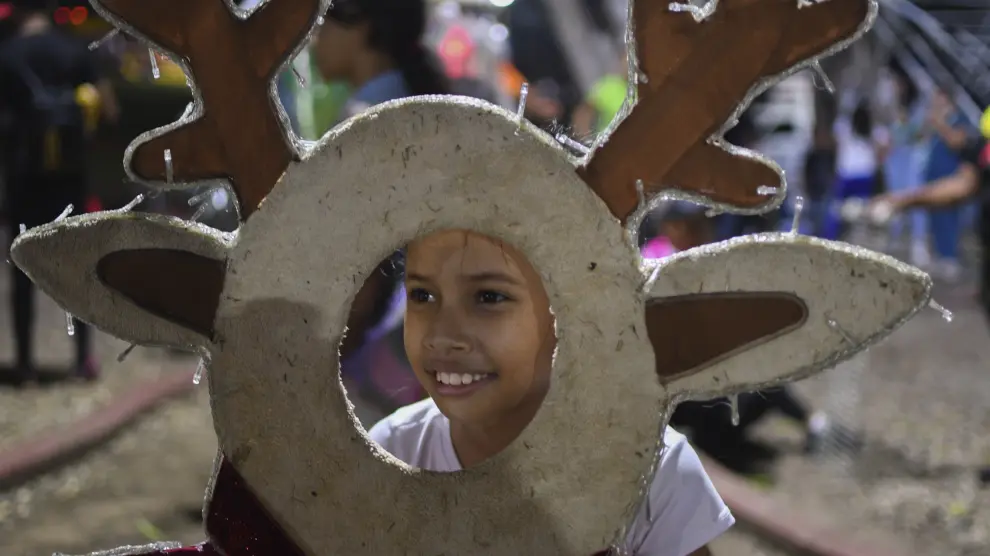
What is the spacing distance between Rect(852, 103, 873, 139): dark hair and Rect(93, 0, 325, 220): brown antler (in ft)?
29.4

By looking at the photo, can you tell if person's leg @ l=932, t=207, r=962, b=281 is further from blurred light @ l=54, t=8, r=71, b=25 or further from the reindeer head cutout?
the reindeer head cutout

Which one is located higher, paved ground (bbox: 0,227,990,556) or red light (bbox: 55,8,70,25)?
red light (bbox: 55,8,70,25)

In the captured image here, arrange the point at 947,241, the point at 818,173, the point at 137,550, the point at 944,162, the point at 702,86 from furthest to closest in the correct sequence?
1. the point at 947,241
2. the point at 818,173
3. the point at 944,162
4. the point at 137,550
5. the point at 702,86

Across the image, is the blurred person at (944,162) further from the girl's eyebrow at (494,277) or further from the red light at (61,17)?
the girl's eyebrow at (494,277)

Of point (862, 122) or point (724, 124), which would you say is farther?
point (862, 122)

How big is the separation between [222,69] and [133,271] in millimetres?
245

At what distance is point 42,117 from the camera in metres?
4.50

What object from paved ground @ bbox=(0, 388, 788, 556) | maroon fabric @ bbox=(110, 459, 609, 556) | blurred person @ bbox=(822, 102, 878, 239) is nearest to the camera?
maroon fabric @ bbox=(110, 459, 609, 556)

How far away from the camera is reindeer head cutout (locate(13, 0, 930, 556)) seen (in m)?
1.09

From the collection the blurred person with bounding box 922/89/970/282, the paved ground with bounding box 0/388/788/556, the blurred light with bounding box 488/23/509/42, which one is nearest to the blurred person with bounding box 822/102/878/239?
the blurred person with bounding box 922/89/970/282

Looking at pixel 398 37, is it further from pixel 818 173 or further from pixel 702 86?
pixel 818 173

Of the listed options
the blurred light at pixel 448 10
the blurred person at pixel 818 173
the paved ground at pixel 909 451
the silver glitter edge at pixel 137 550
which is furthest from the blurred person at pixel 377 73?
the blurred light at pixel 448 10

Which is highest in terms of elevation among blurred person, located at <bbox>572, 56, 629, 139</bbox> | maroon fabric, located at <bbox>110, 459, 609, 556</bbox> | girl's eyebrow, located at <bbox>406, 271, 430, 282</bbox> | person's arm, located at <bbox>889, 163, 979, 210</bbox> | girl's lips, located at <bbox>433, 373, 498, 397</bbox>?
girl's eyebrow, located at <bbox>406, 271, 430, 282</bbox>

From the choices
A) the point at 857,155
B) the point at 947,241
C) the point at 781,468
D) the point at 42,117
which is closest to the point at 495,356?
the point at 781,468
